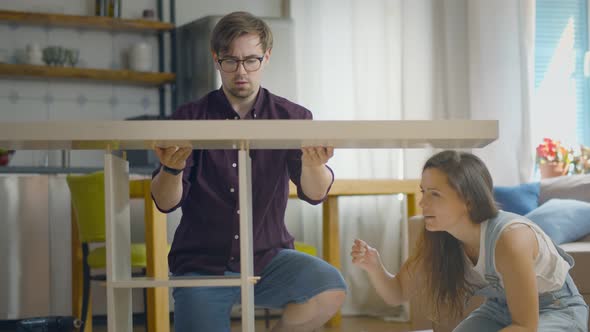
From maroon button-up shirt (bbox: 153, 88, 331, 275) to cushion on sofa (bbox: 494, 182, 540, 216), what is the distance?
2158 mm

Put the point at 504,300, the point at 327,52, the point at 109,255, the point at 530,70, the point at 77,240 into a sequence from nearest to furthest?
the point at 109,255 → the point at 504,300 → the point at 77,240 → the point at 530,70 → the point at 327,52

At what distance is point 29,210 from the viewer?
4.66 meters

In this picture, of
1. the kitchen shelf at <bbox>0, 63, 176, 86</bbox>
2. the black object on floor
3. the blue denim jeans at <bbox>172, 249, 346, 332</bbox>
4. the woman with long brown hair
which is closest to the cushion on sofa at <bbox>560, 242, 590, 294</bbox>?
the woman with long brown hair

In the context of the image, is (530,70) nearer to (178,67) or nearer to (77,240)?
(178,67)

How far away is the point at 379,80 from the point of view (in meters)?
5.25

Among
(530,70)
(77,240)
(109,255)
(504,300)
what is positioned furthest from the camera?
(530,70)

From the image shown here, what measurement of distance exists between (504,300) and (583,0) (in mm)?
3707

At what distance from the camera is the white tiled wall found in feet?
16.8

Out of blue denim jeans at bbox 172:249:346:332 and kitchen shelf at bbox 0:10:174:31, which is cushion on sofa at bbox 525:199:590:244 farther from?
kitchen shelf at bbox 0:10:174:31

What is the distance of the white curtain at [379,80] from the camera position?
5.12 meters

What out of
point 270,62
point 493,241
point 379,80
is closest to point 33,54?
point 270,62

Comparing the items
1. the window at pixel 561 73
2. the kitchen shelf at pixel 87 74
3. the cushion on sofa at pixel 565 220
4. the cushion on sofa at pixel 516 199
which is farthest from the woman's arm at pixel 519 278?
the kitchen shelf at pixel 87 74

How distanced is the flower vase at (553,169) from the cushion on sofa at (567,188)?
472mm

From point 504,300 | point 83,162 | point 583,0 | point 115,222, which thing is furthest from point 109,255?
point 583,0
